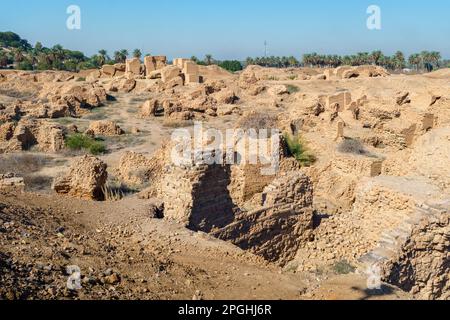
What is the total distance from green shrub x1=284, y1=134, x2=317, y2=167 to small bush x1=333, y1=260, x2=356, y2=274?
5.36 meters

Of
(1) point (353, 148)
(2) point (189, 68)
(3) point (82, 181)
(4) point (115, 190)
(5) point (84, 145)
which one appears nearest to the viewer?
(3) point (82, 181)

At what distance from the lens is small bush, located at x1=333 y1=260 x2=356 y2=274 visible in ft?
23.8

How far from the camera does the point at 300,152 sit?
13.2m

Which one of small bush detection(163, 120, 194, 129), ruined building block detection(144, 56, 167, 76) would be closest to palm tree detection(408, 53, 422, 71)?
ruined building block detection(144, 56, 167, 76)

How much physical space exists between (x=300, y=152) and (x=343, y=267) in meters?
6.13

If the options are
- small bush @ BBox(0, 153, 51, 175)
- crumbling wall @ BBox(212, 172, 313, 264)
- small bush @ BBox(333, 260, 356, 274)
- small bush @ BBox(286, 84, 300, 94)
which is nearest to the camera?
small bush @ BBox(333, 260, 356, 274)

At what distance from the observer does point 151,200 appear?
376 inches

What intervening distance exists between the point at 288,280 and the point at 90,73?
3951 cm

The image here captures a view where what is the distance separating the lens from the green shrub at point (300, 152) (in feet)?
42.3

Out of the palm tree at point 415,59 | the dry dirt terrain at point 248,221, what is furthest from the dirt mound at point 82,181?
the palm tree at point 415,59

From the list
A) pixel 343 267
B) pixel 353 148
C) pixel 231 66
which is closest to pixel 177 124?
pixel 353 148

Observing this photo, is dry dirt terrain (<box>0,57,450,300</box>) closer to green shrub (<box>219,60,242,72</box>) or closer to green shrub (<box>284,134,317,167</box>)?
green shrub (<box>284,134,317,167</box>)

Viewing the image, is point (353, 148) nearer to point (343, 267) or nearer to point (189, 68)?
point (343, 267)
